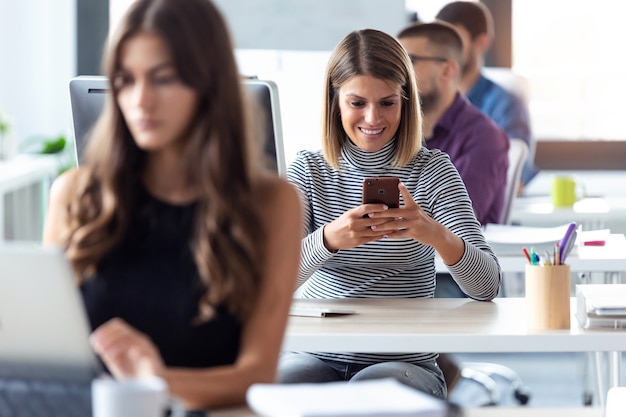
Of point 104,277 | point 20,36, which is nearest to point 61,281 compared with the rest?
point 104,277

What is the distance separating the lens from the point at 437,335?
1.95 meters

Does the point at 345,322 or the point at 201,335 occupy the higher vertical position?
the point at 201,335

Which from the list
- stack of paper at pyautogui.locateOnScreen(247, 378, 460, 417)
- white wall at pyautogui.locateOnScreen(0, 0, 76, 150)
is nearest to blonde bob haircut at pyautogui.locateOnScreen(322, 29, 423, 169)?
stack of paper at pyautogui.locateOnScreen(247, 378, 460, 417)

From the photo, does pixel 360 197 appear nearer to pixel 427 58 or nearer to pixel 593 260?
pixel 593 260

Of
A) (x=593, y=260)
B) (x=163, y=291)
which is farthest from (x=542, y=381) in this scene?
(x=163, y=291)

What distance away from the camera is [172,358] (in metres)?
1.46

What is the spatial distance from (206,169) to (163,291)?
167 millimetres

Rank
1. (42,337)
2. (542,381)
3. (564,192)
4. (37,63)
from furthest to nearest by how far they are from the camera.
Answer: (37,63)
(542,381)
(564,192)
(42,337)

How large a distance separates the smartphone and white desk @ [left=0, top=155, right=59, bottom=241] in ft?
7.62

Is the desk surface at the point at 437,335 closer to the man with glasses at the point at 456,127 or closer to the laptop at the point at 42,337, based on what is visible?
the laptop at the point at 42,337

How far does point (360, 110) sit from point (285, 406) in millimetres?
1263

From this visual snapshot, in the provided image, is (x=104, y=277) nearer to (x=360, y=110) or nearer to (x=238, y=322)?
(x=238, y=322)

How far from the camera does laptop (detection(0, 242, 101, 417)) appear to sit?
1225 mm

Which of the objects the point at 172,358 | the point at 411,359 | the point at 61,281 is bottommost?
the point at 411,359
